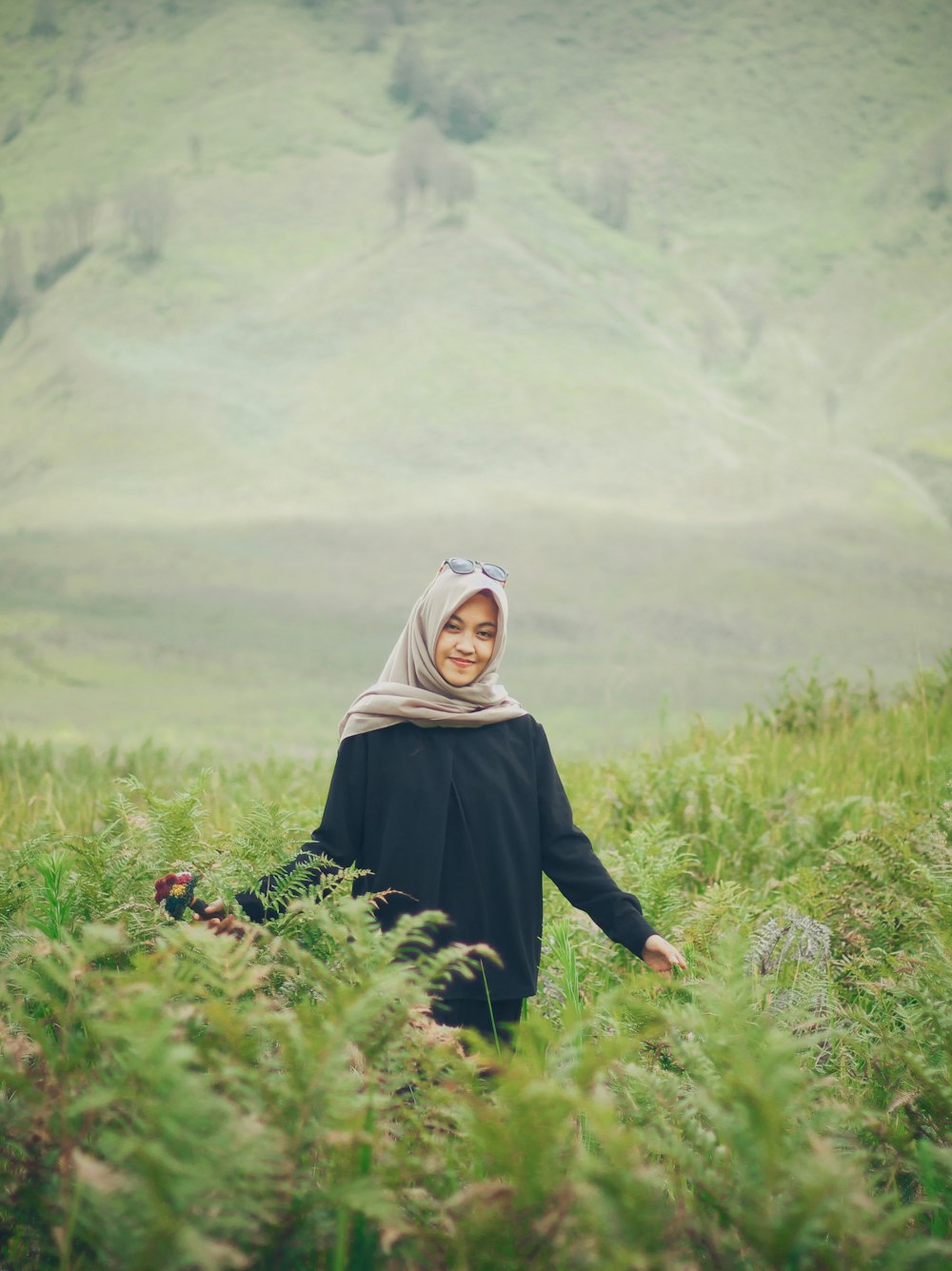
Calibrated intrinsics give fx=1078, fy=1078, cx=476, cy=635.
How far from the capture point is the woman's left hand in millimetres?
3021

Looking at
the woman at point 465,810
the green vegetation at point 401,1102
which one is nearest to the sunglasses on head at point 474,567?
the woman at point 465,810

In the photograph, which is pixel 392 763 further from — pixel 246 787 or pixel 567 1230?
pixel 246 787

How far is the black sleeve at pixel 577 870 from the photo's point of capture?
3135 millimetres

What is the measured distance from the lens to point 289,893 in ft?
9.54

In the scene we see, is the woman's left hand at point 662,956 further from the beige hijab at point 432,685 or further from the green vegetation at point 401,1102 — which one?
the beige hijab at point 432,685

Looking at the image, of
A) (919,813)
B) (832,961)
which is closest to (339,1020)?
(832,961)

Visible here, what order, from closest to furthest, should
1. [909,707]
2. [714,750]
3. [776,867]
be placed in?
[776,867], [714,750], [909,707]

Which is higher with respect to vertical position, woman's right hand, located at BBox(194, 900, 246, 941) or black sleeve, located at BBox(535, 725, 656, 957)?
black sleeve, located at BBox(535, 725, 656, 957)

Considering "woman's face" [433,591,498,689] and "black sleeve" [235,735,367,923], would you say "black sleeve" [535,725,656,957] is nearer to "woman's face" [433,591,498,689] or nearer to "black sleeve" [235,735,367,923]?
"woman's face" [433,591,498,689]

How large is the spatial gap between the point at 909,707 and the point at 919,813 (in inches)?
131

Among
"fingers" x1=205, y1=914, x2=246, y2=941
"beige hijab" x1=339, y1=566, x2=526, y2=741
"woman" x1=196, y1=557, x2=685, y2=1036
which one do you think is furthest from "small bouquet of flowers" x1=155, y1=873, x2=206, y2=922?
"beige hijab" x1=339, y1=566, x2=526, y2=741

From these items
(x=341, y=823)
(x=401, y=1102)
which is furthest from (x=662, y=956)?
(x=401, y=1102)

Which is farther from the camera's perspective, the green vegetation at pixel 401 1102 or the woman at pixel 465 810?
the woman at pixel 465 810

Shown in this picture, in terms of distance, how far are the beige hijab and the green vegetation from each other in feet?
1.49
